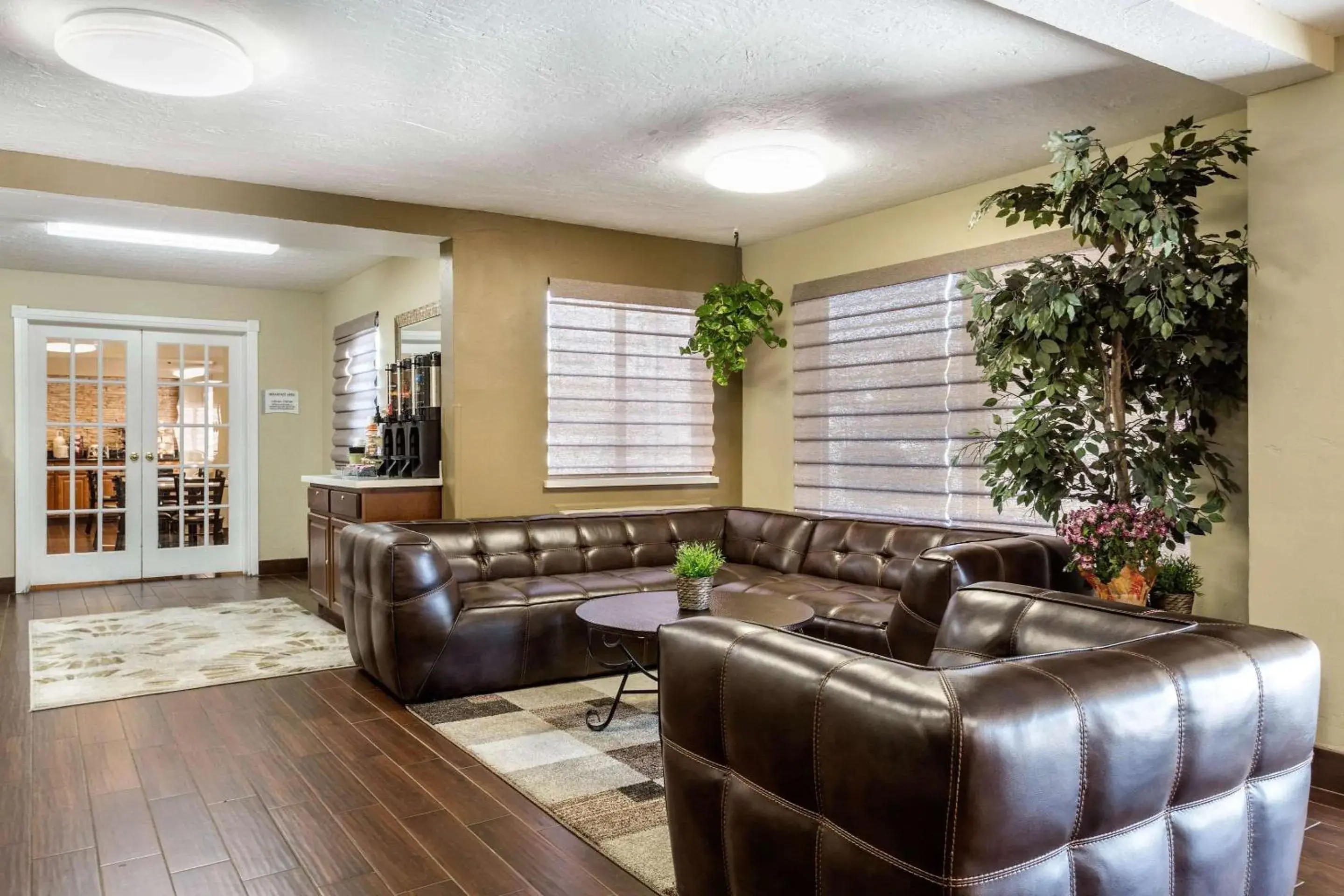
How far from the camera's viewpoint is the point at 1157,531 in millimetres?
3338

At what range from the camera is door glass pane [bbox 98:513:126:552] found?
738cm

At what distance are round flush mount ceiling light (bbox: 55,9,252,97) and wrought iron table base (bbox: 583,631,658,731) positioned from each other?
7.46 ft

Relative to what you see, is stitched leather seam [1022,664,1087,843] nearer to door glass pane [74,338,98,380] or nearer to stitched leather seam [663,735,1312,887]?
stitched leather seam [663,735,1312,887]

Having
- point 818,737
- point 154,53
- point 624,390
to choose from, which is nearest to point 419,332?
point 624,390

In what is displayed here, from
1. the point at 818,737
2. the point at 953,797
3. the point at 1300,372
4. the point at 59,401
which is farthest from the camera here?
the point at 59,401

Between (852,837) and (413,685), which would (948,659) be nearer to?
(852,837)

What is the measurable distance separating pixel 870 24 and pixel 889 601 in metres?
2.33

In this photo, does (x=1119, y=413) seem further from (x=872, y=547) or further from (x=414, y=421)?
(x=414, y=421)

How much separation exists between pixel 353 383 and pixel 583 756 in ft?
16.1

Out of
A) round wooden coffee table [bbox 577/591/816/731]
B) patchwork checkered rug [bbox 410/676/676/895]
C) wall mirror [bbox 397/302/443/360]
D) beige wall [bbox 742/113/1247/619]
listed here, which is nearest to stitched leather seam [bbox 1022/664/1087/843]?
patchwork checkered rug [bbox 410/676/676/895]

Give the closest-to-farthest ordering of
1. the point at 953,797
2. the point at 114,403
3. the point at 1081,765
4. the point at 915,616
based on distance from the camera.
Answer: the point at 953,797 → the point at 1081,765 → the point at 915,616 → the point at 114,403

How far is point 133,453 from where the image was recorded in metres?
7.48

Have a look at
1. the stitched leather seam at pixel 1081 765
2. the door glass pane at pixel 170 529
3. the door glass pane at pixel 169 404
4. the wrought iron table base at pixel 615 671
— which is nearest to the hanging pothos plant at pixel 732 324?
the wrought iron table base at pixel 615 671

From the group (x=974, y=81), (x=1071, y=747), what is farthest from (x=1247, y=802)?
(x=974, y=81)
